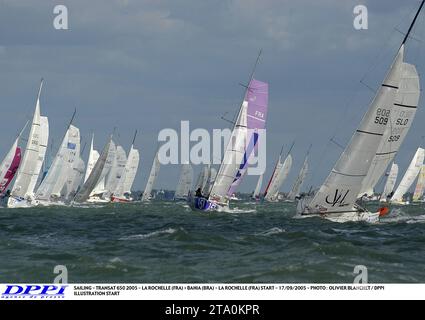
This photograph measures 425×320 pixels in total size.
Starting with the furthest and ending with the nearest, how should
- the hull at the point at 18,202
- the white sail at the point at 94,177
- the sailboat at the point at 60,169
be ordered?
1. the white sail at the point at 94,177
2. the sailboat at the point at 60,169
3. the hull at the point at 18,202

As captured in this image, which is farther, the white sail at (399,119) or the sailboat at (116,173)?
the sailboat at (116,173)

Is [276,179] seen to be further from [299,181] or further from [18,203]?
[18,203]

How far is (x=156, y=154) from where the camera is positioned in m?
110

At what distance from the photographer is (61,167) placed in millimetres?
68875

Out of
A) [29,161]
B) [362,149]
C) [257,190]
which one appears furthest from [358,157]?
[257,190]

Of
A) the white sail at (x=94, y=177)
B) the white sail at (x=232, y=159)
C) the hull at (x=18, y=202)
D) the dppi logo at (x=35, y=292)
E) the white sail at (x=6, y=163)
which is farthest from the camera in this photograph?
the white sail at (x=94, y=177)

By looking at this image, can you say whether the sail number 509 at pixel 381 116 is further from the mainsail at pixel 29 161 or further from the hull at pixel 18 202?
the hull at pixel 18 202

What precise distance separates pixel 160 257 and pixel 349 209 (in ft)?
58.4

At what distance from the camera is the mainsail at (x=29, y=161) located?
5966 cm

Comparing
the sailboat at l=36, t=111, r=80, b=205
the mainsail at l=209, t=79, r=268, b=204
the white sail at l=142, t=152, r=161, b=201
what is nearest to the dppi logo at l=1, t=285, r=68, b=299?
the mainsail at l=209, t=79, r=268, b=204

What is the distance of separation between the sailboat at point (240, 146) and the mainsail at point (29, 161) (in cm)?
1405

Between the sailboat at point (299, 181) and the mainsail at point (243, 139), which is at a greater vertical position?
the mainsail at point (243, 139)

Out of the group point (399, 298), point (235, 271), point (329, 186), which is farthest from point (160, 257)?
point (329, 186)

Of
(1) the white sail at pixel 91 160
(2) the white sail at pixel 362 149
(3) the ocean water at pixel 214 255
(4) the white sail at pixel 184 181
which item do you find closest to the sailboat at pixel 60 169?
(1) the white sail at pixel 91 160
